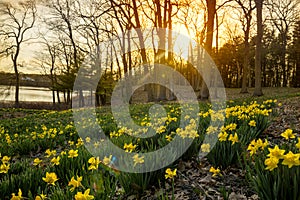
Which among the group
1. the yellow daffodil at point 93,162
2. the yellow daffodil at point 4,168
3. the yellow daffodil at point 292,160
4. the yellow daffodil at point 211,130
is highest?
the yellow daffodil at point 292,160

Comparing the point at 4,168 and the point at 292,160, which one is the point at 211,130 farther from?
the point at 4,168

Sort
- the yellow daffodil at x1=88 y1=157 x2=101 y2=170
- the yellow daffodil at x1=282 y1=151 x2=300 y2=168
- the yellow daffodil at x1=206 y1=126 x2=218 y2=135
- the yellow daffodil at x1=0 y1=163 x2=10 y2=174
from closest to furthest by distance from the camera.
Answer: the yellow daffodil at x1=282 y1=151 x2=300 y2=168 → the yellow daffodil at x1=88 y1=157 x2=101 y2=170 → the yellow daffodil at x1=0 y1=163 x2=10 y2=174 → the yellow daffodil at x1=206 y1=126 x2=218 y2=135

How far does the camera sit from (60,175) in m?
2.58

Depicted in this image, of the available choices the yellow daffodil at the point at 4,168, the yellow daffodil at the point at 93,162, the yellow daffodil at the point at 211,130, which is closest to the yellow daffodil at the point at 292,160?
the yellow daffodil at the point at 93,162

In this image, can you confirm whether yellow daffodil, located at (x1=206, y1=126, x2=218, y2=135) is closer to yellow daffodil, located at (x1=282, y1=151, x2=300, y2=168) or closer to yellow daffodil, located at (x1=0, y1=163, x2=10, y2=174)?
yellow daffodil, located at (x1=282, y1=151, x2=300, y2=168)

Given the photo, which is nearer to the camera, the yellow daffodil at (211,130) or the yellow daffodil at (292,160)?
the yellow daffodil at (292,160)

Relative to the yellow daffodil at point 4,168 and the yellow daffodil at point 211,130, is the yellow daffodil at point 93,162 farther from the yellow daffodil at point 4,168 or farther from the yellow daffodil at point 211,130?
the yellow daffodil at point 211,130

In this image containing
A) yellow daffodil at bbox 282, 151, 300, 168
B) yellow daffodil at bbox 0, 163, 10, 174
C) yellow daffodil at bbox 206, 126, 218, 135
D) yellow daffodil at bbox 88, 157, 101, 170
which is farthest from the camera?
yellow daffodil at bbox 206, 126, 218, 135

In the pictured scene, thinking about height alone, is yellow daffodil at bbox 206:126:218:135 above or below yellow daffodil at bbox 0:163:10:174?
above

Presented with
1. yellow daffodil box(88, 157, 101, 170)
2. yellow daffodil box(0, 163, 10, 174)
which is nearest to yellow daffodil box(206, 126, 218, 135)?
yellow daffodil box(88, 157, 101, 170)

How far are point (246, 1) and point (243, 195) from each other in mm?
19556

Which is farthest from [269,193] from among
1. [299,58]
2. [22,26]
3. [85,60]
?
[299,58]

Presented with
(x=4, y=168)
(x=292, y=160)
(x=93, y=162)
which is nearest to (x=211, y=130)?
(x=93, y=162)

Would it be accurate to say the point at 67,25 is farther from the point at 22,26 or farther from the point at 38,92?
the point at 38,92
